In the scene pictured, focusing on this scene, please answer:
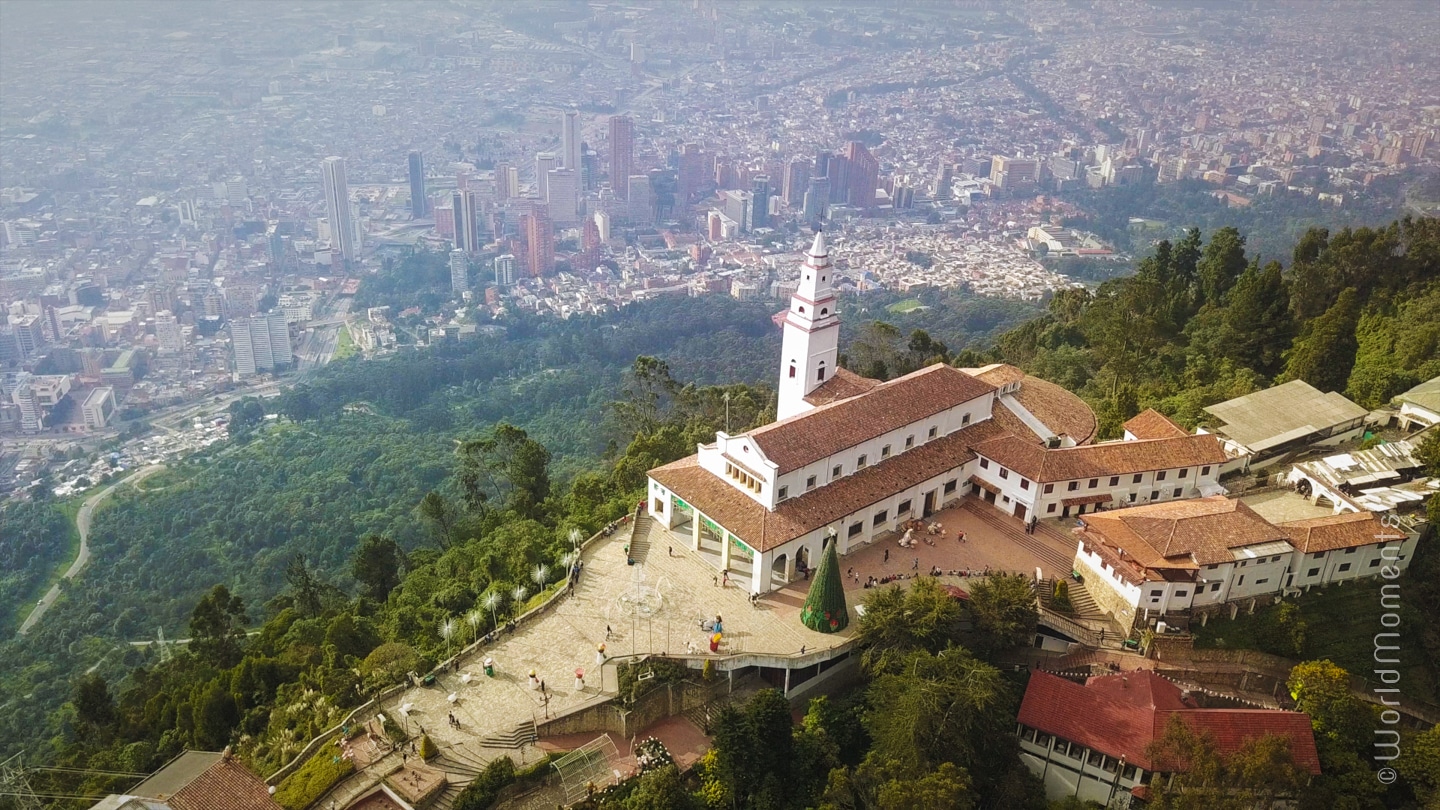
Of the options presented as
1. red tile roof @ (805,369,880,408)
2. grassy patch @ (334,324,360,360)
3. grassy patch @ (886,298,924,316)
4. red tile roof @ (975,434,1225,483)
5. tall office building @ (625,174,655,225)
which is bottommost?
grassy patch @ (334,324,360,360)

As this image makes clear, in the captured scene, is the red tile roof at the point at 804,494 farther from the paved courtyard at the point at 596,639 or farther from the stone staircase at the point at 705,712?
the stone staircase at the point at 705,712

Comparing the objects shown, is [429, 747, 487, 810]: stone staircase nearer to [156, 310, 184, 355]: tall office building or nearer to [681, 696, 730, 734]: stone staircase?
[681, 696, 730, 734]: stone staircase

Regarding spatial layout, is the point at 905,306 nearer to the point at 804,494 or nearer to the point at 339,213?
the point at 804,494

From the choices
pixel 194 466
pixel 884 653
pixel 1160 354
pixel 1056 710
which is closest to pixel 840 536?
pixel 884 653

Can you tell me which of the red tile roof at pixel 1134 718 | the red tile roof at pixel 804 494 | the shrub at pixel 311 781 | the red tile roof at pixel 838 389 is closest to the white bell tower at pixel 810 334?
the red tile roof at pixel 838 389

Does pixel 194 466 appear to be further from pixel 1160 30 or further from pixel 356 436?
pixel 1160 30

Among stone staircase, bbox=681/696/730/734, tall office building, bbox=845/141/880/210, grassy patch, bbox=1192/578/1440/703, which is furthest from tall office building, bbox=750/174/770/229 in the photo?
stone staircase, bbox=681/696/730/734

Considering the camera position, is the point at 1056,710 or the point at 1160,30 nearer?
the point at 1056,710
